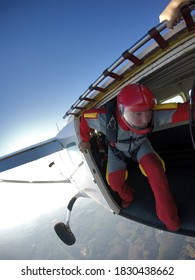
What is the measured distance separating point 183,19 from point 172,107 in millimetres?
990

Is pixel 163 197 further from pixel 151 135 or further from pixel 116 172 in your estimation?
pixel 151 135

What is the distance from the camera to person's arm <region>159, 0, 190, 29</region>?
56.3 inches

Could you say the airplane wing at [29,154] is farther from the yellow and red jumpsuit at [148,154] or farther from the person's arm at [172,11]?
the person's arm at [172,11]

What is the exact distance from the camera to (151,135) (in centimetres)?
579

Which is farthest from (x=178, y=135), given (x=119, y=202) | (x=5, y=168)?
(x=5, y=168)

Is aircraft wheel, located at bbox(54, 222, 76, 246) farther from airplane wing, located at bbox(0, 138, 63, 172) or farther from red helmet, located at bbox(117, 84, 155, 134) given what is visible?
red helmet, located at bbox(117, 84, 155, 134)

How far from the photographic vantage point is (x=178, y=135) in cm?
496

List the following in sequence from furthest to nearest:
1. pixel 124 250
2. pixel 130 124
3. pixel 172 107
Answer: pixel 124 250 → pixel 130 124 → pixel 172 107

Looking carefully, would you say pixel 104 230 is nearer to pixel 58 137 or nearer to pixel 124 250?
pixel 124 250

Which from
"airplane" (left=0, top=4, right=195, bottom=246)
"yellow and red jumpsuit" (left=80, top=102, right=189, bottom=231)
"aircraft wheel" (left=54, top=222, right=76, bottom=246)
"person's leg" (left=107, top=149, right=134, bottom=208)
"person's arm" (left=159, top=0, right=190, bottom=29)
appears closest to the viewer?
"person's arm" (left=159, top=0, right=190, bottom=29)

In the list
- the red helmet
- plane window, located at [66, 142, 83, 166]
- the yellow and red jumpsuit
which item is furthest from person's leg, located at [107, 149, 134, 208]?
the red helmet

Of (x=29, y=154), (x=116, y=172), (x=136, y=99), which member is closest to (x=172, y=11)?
(x=136, y=99)

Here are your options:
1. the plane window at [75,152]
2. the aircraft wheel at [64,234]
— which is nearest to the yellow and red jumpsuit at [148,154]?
the plane window at [75,152]

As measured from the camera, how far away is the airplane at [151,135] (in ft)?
6.17
